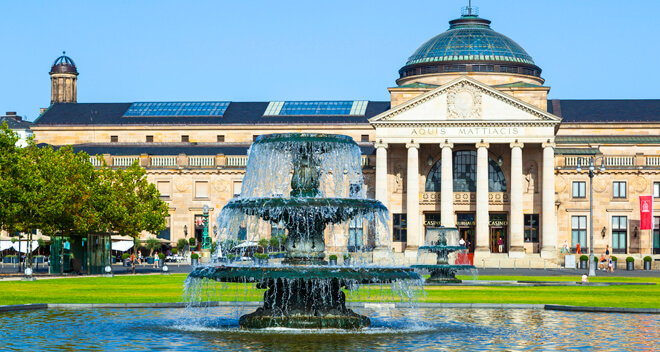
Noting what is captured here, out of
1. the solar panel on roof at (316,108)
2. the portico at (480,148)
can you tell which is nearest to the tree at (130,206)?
the portico at (480,148)

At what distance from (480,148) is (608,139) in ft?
62.4

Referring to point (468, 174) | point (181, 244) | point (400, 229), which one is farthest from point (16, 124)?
point (468, 174)

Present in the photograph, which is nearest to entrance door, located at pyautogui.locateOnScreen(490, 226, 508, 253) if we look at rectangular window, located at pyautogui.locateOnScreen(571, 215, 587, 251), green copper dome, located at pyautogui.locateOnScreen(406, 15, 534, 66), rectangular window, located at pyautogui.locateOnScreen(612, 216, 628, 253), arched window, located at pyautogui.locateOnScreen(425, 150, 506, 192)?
arched window, located at pyautogui.locateOnScreen(425, 150, 506, 192)

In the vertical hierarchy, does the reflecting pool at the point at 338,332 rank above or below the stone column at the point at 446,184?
below

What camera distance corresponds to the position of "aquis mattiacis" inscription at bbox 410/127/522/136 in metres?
93.1

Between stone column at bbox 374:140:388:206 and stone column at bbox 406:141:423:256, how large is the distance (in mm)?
2155

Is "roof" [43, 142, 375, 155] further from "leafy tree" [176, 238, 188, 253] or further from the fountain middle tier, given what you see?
the fountain middle tier

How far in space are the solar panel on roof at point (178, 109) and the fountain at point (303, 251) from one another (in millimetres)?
88825

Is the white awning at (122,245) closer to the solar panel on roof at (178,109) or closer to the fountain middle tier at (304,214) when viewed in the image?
the solar panel on roof at (178,109)

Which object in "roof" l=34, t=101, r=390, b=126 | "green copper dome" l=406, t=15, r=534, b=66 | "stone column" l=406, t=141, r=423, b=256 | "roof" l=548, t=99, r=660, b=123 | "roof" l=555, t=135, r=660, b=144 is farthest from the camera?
"roof" l=34, t=101, r=390, b=126

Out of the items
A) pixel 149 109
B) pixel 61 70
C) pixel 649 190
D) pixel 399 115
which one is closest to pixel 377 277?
pixel 399 115

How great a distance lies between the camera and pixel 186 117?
11356 centimetres

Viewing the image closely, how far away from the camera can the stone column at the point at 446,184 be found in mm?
93500

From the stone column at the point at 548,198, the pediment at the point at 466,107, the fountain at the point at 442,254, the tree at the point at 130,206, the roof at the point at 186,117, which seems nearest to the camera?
the fountain at the point at 442,254
